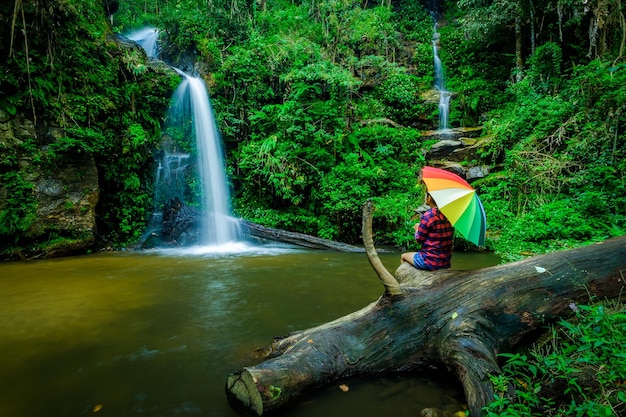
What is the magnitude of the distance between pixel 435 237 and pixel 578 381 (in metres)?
1.50

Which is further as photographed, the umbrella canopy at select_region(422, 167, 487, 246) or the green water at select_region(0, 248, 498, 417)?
the umbrella canopy at select_region(422, 167, 487, 246)

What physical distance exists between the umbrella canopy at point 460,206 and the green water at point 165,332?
1.31 metres

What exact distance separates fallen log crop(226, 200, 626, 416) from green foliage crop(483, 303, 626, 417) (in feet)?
1.19

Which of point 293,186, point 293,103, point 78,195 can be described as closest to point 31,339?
point 78,195

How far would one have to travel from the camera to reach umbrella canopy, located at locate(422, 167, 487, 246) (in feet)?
9.39

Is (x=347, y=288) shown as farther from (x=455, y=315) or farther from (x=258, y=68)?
(x=258, y=68)

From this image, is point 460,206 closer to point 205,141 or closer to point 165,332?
point 165,332

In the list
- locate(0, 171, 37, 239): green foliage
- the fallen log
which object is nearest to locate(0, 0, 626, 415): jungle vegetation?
locate(0, 171, 37, 239): green foliage

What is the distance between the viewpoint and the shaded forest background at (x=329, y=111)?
25.8ft

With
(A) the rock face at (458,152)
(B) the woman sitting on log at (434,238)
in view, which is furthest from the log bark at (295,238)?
(B) the woman sitting on log at (434,238)

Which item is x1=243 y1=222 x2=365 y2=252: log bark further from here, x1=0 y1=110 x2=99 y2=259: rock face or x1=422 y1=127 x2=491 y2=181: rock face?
x1=422 y1=127 x2=491 y2=181: rock face

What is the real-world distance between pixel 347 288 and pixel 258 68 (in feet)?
32.4

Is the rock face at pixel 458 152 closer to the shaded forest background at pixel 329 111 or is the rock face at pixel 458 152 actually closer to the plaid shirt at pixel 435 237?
the shaded forest background at pixel 329 111

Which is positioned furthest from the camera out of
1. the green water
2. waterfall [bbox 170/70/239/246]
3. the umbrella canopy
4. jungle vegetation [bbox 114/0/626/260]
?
waterfall [bbox 170/70/239/246]
